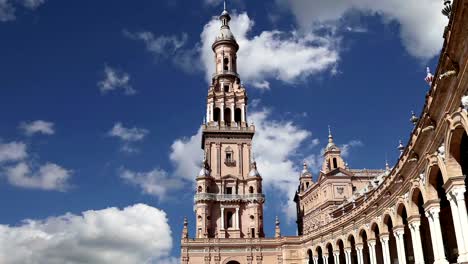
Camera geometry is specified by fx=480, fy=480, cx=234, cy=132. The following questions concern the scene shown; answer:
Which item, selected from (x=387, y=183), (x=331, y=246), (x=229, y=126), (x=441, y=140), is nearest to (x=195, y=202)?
(x=229, y=126)

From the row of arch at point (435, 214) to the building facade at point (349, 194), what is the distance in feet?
0.18

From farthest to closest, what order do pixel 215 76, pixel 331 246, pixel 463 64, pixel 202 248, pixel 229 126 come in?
pixel 215 76 → pixel 229 126 → pixel 202 248 → pixel 331 246 → pixel 463 64

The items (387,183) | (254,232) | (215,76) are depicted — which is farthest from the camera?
(215,76)

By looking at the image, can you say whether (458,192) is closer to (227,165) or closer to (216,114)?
(227,165)

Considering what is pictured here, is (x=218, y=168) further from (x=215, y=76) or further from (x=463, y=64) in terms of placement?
(x=463, y=64)

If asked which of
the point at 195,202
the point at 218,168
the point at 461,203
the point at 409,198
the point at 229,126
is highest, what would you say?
the point at 229,126

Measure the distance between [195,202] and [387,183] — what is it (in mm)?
39383

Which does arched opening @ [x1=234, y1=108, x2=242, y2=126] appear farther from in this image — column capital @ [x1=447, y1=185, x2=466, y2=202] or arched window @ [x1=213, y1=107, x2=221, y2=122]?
column capital @ [x1=447, y1=185, x2=466, y2=202]

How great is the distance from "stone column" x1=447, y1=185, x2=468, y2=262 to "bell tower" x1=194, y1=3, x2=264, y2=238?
159 ft

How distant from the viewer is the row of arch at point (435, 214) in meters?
23.4

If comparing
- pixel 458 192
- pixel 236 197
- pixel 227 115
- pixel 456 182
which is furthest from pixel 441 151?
pixel 227 115

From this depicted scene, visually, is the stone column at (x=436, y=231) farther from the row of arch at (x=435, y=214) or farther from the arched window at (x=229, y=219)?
the arched window at (x=229, y=219)

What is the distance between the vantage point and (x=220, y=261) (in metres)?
66.2

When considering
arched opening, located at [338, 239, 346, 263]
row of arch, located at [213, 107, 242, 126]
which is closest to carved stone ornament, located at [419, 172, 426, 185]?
arched opening, located at [338, 239, 346, 263]
